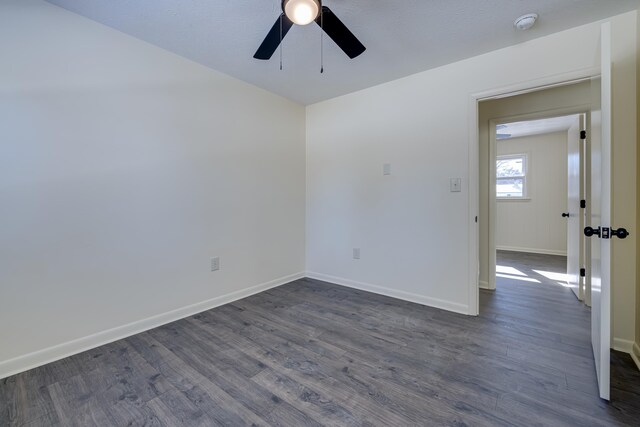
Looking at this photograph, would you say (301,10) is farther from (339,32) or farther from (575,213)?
(575,213)

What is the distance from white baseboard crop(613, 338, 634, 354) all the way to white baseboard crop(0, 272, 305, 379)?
3.10m

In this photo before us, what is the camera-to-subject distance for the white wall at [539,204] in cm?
514

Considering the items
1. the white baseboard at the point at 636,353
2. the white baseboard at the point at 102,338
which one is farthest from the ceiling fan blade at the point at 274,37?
the white baseboard at the point at 636,353

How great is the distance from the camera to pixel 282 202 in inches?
135

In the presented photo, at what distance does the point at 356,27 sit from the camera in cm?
200

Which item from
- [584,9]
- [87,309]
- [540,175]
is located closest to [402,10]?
[584,9]

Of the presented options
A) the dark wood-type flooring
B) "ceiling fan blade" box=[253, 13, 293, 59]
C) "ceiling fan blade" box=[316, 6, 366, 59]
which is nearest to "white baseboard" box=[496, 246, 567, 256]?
the dark wood-type flooring

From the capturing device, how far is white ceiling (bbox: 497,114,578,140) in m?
4.37

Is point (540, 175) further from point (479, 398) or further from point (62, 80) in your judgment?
point (62, 80)

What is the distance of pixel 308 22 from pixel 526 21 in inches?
64.1

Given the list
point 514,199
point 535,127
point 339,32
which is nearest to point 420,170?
point 339,32

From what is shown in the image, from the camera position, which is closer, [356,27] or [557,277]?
[356,27]

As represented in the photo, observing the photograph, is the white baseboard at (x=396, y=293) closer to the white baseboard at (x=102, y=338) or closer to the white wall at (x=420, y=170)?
the white wall at (x=420, y=170)

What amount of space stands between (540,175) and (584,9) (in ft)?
14.5
